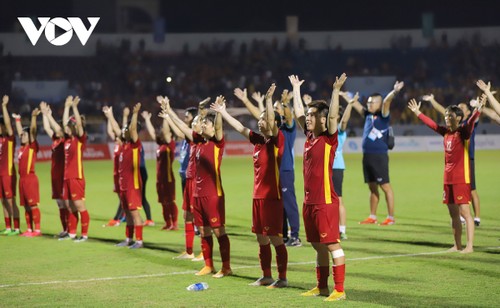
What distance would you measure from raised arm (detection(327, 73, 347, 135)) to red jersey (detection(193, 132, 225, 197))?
2491 millimetres

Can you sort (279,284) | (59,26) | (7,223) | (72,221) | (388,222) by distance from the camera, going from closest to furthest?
(279,284) → (72,221) → (7,223) → (388,222) → (59,26)

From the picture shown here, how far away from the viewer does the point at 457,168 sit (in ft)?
43.2

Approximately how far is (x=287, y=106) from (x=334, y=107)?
110 inches

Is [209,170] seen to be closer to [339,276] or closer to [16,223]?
[339,276]

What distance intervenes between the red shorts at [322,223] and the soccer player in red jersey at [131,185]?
5520mm

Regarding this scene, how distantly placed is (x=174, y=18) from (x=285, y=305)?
5460cm

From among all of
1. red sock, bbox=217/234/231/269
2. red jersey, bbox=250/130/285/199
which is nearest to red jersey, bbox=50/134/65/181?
red sock, bbox=217/234/231/269

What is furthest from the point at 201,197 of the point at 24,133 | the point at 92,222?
the point at 92,222

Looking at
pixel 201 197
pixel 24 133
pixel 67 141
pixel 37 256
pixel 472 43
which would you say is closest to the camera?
pixel 201 197

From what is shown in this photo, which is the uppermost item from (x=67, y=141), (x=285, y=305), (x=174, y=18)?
(x=174, y=18)

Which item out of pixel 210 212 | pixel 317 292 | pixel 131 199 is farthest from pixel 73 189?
pixel 317 292

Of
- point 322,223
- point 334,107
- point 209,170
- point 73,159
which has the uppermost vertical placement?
point 334,107

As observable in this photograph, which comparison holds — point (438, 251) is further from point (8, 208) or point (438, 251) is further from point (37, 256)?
point (8, 208)

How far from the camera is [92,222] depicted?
19062mm
